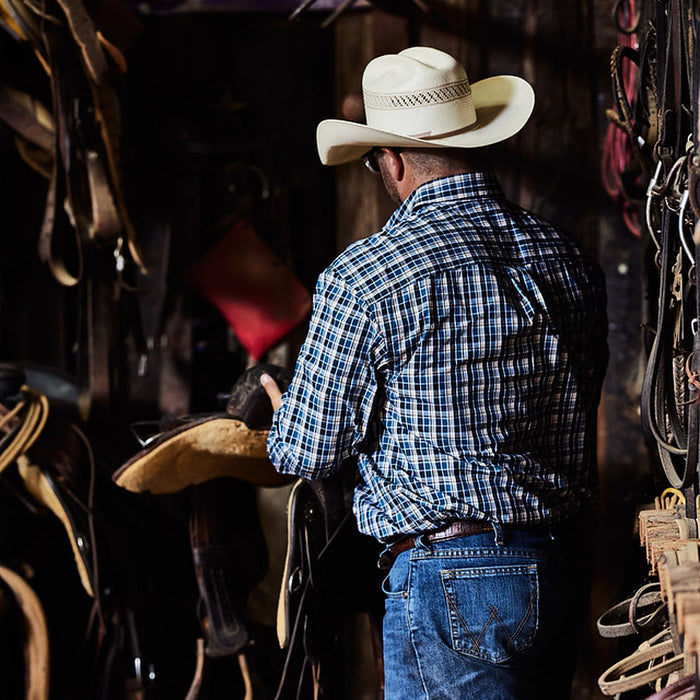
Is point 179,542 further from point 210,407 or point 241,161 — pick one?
point 241,161

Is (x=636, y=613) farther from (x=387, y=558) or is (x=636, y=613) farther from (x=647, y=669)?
(x=387, y=558)

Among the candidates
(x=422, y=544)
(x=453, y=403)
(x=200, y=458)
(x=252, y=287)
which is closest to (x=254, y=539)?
(x=200, y=458)

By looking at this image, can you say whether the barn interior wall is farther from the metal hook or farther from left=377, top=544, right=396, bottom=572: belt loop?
left=377, top=544, right=396, bottom=572: belt loop

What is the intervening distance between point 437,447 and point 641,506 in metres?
0.68

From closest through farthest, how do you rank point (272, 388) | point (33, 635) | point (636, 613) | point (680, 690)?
point (680, 690) < point (636, 613) < point (272, 388) < point (33, 635)

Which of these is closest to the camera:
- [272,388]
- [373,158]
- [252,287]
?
[373,158]

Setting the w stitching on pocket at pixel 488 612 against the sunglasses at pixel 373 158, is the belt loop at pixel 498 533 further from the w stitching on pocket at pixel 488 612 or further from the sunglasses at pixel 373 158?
the sunglasses at pixel 373 158

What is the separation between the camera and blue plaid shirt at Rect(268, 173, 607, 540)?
1.86m

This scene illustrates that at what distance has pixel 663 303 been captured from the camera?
70.2 inches

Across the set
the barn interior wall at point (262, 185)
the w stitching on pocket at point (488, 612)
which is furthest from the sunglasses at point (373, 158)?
the barn interior wall at point (262, 185)

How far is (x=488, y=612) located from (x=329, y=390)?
514mm

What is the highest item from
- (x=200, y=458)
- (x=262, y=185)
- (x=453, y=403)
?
(x=262, y=185)

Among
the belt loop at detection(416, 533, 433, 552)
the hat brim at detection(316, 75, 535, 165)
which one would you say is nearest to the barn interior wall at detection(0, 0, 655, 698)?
the hat brim at detection(316, 75, 535, 165)

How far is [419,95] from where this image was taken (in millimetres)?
2018
